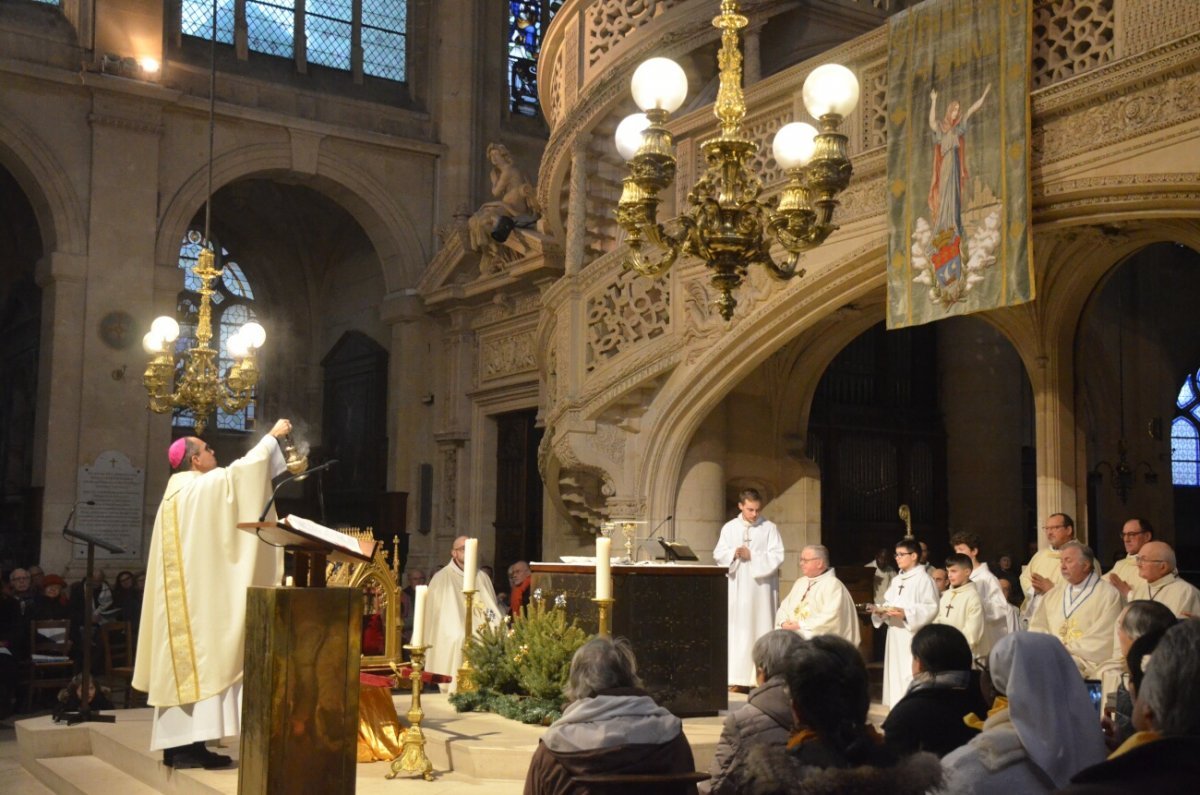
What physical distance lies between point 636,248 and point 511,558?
10.8m

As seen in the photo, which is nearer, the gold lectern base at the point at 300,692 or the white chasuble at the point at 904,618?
the gold lectern base at the point at 300,692

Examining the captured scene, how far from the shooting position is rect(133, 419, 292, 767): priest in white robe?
610cm

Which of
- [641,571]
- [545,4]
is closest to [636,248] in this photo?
[641,571]

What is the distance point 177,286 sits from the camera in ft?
51.3

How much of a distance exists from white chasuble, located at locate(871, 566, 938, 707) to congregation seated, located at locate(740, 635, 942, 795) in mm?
5077

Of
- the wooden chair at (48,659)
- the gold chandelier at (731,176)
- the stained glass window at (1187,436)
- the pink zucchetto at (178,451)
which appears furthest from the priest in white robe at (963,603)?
the stained glass window at (1187,436)

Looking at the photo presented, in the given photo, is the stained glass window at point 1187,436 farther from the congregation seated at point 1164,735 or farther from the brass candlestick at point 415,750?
the congregation seated at point 1164,735

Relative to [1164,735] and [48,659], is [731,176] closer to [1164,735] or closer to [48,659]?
[1164,735]

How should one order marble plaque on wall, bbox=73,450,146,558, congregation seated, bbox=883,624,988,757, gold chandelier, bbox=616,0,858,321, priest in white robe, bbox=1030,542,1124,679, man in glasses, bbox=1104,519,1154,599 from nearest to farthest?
congregation seated, bbox=883,624,988,757 < gold chandelier, bbox=616,0,858,321 < priest in white robe, bbox=1030,542,1124,679 < man in glasses, bbox=1104,519,1154,599 < marble plaque on wall, bbox=73,450,146,558

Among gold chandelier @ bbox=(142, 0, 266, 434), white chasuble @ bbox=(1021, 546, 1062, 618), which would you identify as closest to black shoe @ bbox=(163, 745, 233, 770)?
gold chandelier @ bbox=(142, 0, 266, 434)

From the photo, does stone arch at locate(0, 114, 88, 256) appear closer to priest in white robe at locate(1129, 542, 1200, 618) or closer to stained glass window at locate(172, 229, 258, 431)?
stained glass window at locate(172, 229, 258, 431)

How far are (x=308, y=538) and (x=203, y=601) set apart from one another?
1816mm

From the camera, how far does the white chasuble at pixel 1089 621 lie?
6660 mm

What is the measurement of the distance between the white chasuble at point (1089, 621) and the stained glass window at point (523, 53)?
43.7 ft
